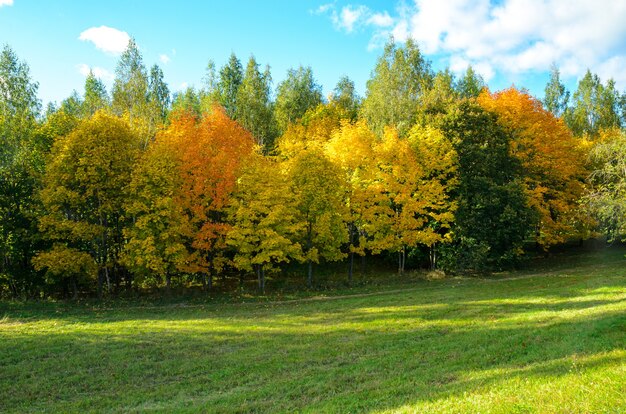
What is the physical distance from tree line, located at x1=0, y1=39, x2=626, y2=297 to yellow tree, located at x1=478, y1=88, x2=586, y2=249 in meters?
0.18

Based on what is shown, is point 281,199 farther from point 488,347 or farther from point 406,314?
point 488,347

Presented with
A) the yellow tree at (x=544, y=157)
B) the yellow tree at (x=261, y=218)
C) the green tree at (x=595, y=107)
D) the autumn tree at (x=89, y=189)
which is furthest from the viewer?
the green tree at (x=595, y=107)

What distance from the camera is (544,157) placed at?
41.8 meters

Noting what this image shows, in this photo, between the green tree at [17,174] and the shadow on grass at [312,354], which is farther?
the green tree at [17,174]

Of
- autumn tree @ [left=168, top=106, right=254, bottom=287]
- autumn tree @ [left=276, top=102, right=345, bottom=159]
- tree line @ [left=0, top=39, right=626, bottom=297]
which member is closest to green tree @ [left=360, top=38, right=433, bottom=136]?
tree line @ [left=0, top=39, right=626, bottom=297]

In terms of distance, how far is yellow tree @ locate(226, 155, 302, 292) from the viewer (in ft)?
99.2

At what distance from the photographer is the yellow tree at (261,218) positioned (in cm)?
3025

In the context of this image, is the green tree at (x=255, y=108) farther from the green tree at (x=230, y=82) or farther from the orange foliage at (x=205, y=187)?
the orange foliage at (x=205, y=187)

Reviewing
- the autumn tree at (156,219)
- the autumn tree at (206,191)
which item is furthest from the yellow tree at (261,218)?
the autumn tree at (156,219)

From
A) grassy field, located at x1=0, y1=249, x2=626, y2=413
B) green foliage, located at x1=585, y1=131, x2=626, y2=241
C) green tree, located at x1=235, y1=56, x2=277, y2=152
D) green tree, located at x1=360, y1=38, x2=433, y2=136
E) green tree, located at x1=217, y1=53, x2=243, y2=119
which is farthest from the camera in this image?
→ green tree, located at x1=217, y1=53, x2=243, y2=119

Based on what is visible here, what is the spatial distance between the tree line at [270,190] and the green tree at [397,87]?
177 mm

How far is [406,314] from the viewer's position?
20438 millimetres

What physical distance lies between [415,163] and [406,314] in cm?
1889

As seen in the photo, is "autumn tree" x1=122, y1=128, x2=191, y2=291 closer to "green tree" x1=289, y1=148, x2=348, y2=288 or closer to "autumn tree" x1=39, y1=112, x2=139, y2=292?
"autumn tree" x1=39, y1=112, x2=139, y2=292
